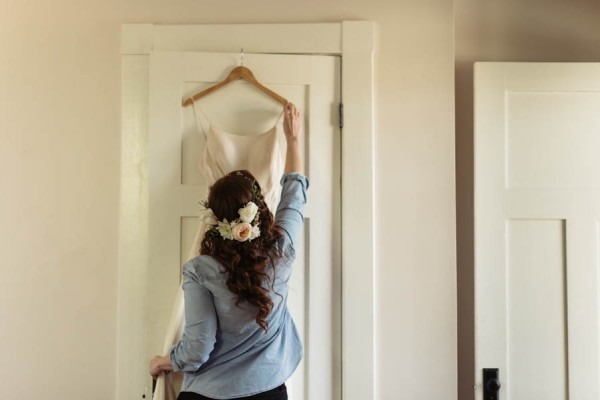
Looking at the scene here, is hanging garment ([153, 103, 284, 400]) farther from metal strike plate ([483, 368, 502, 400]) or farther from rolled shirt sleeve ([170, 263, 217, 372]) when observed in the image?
metal strike plate ([483, 368, 502, 400])

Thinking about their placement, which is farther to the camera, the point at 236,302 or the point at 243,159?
the point at 243,159

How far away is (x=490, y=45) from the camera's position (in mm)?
1756

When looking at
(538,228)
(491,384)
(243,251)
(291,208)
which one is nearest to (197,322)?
(243,251)

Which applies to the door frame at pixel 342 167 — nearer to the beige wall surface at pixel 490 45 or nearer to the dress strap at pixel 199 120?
the dress strap at pixel 199 120

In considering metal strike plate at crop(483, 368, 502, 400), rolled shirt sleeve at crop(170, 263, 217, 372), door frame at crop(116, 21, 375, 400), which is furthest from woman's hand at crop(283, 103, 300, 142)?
metal strike plate at crop(483, 368, 502, 400)

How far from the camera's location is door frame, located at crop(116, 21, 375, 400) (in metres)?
1.59

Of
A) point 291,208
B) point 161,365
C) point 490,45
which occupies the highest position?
point 490,45

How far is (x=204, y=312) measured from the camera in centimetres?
118

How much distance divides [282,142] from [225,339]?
0.63m

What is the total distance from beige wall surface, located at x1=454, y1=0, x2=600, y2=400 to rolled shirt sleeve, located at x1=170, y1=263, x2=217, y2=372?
3.04 ft

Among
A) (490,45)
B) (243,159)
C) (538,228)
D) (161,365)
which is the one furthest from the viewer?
(490,45)

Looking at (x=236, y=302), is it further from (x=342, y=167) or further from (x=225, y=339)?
(x=342, y=167)

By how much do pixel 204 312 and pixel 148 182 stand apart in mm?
571

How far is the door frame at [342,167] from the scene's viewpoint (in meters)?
1.59
